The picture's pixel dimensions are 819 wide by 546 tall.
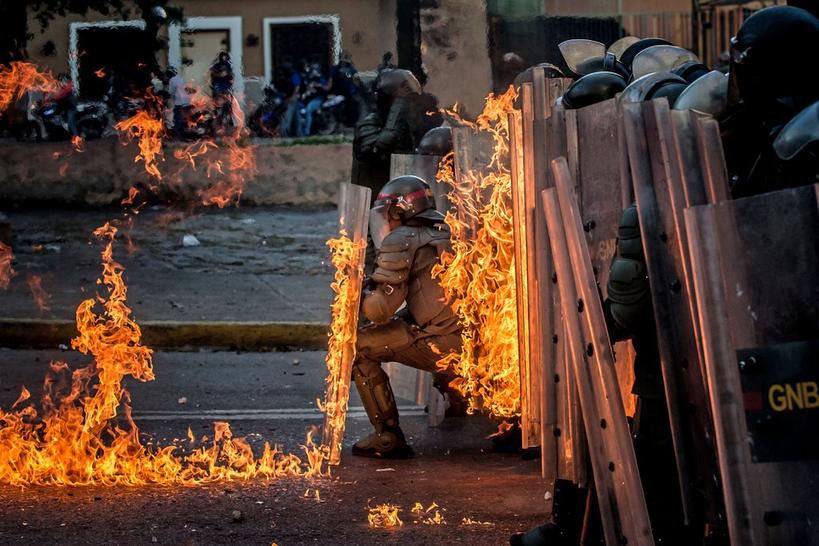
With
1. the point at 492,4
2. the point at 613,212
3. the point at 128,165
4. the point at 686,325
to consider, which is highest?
the point at 492,4

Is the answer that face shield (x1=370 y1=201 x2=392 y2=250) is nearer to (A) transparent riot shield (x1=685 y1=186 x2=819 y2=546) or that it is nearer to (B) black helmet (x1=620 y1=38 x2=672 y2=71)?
(B) black helmet (x1=620 y1=38 x2=672 y2=71)

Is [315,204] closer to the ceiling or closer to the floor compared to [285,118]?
closer to the floor

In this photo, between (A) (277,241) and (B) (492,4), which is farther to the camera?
(A) (277,241)

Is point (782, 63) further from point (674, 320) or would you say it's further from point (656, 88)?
point (674, 320)

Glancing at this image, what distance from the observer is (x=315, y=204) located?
714 inches

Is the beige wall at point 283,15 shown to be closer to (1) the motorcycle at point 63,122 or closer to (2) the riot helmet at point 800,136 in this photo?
(1) the motorcycle at point 63,122

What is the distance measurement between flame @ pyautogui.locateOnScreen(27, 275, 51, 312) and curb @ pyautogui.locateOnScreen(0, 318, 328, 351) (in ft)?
3.42

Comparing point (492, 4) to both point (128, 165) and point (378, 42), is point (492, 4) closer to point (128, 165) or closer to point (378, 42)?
point (378, 42)

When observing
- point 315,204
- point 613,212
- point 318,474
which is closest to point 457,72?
point 315,204

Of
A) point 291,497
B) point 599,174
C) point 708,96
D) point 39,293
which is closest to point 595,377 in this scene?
point 599,174

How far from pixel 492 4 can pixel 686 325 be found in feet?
35.0

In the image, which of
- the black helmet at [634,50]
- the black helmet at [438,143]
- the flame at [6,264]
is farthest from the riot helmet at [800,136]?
the flame at [6,264]

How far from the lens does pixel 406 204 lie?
285 inches

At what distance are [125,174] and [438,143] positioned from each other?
9.81 m
